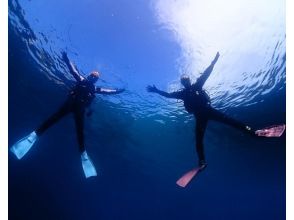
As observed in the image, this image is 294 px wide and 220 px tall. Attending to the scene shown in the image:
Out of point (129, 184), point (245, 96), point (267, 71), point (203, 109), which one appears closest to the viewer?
point (203, 109)

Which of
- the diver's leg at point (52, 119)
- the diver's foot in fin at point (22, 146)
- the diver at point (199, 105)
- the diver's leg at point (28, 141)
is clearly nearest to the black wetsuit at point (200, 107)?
the diver at point (199, 105)

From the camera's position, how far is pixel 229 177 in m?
27.5

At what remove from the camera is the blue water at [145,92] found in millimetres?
9625

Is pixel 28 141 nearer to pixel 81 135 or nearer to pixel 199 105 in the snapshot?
pixel 81 135

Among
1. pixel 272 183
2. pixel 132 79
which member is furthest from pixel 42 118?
pixel 272 183

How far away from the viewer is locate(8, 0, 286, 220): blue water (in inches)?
379

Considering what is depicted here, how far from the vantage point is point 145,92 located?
46.9 feet

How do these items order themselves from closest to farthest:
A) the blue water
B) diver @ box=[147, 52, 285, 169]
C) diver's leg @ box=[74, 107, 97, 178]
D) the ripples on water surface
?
diver @ box=[147, 52, 285, 169] → diver's leg @ box=[74, 107, 97, 178] → the ripples on water surface → the blue water

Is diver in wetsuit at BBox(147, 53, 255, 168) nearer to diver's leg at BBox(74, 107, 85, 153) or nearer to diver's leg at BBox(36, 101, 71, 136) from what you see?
diver's leg at BBox(74, 107, 85, 153)

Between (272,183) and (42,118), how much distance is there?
21.3 meters

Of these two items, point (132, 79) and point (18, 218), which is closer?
point (132, 79)

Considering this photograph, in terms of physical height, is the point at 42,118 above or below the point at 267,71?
below

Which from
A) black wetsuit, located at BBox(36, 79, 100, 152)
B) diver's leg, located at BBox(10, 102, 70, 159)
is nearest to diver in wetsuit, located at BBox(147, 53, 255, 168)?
black wetsuit, located at BBox(36, 79, 100, 152)

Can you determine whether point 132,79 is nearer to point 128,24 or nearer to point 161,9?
point 128,24
